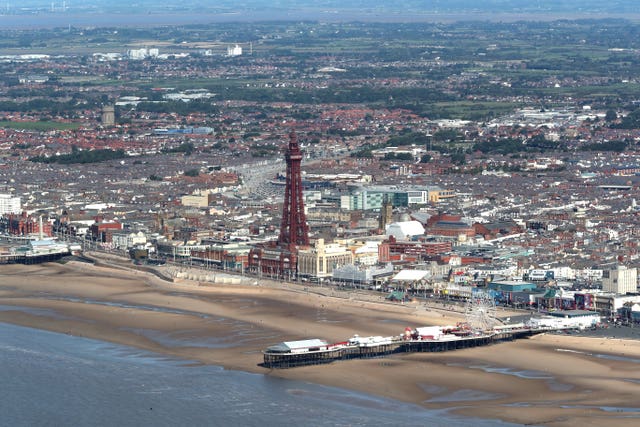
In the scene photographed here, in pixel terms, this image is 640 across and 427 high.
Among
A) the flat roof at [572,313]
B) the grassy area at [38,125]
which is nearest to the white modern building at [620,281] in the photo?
the flat roof at [572,313]

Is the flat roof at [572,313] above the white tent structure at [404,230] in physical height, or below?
above

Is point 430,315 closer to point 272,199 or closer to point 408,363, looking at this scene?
point 408,363

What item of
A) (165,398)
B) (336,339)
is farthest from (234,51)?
(165,398)

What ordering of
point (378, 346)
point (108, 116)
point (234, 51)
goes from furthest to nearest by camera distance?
point (234, 51)
point (108, 116)
point (378, 346)

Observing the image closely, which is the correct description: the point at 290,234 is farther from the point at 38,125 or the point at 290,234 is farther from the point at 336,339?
the point at 38,125

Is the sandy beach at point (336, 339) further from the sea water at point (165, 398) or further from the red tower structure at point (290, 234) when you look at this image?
the red tower structure at point (290, 234)

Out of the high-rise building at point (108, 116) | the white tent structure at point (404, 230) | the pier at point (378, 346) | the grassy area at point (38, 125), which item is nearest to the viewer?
the pier at point (378, 346)
